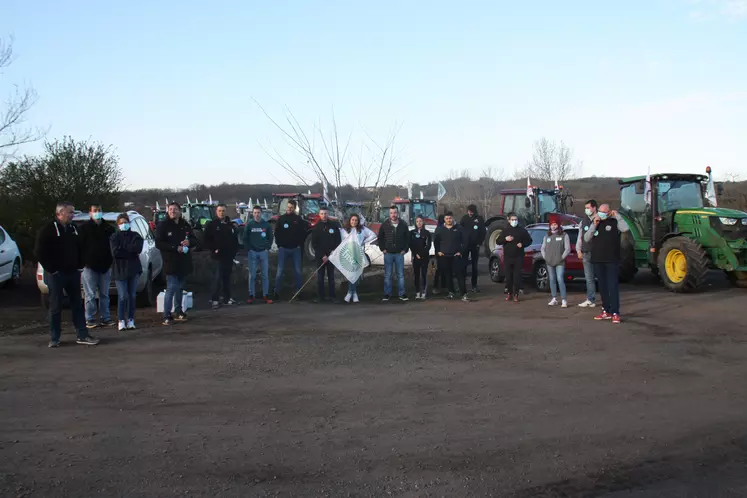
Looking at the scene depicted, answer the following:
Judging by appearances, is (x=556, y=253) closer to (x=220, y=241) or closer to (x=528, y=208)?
(x=220, y=241)

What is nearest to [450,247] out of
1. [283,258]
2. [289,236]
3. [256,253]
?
[289,236]

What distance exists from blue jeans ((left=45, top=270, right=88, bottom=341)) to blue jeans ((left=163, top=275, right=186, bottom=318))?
1.75 meters

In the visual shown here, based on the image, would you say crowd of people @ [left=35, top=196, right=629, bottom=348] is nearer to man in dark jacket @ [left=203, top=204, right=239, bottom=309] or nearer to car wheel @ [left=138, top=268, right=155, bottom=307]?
man in dark jacket @ [left=203, top=204, right=239, bottom=309]

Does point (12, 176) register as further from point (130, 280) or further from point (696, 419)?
point (696, 419)

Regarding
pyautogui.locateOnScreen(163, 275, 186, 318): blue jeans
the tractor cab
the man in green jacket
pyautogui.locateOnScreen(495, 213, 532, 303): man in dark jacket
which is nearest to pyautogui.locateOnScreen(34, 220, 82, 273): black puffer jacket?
pyautogui.locateOnScreen(163, 275, 186, 318): blue jeans

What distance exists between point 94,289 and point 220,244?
272 centimetres

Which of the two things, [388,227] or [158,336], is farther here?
[388,227]

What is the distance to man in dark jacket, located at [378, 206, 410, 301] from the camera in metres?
13.4

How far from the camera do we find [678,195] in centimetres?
1523

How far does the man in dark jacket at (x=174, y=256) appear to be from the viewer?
10.5 m

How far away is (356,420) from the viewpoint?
221 inches

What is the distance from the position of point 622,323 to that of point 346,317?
4.46 meters

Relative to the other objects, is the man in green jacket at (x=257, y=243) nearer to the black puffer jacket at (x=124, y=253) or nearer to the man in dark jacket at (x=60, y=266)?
the black puffer jacket at (x=124, y=253)

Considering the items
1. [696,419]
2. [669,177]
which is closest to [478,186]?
[669,177]
